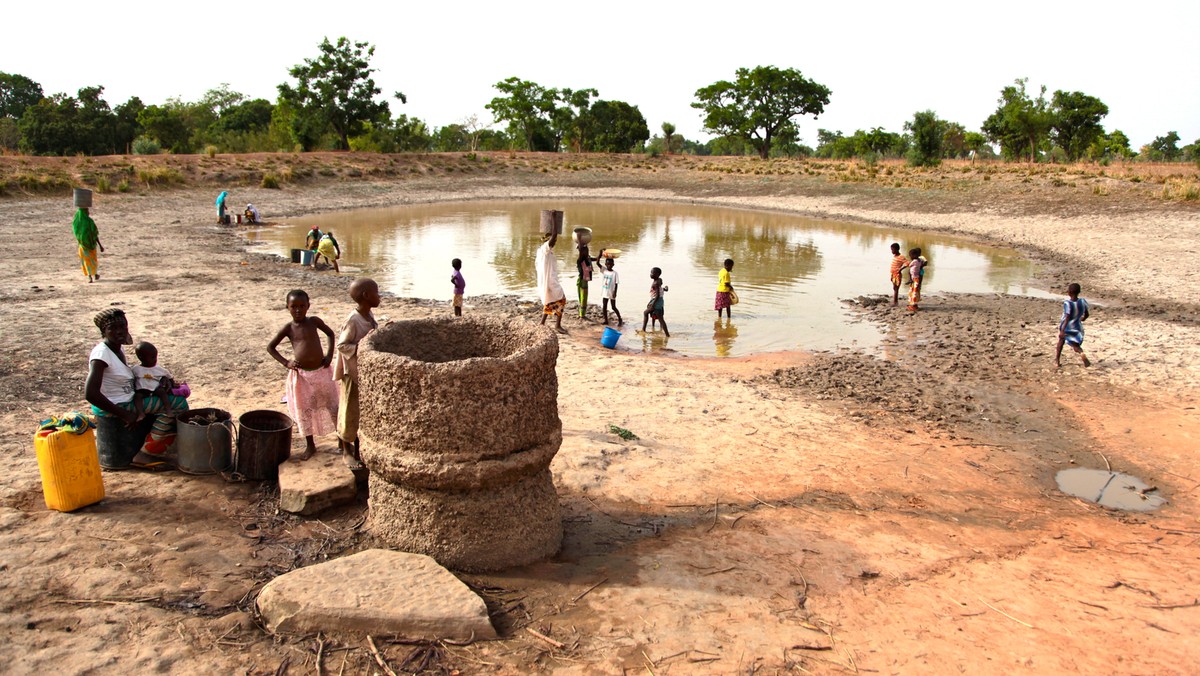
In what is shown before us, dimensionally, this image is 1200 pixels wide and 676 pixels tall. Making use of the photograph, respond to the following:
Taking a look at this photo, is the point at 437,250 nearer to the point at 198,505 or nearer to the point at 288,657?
the point at 198,505

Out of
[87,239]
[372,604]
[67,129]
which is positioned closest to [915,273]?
[372,604]

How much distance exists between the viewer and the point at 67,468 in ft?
15.1

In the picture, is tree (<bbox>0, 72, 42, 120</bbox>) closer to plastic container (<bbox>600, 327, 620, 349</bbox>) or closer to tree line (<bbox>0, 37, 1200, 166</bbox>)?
tree line (<bbox>0, 37, 1200, 166</bbox>)

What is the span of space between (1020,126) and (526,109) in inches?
1349

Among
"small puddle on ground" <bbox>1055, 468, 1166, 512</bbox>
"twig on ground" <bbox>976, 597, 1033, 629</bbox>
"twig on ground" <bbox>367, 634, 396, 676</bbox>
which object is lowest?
"small puddle on ground" <bbox>1055, 468, 1166, 512</bbox>

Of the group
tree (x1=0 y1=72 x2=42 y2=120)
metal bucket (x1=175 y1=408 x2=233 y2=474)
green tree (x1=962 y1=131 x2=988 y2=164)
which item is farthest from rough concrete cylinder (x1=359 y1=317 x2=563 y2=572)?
tree (x1=0 y1=72 x2=42 y2=120)

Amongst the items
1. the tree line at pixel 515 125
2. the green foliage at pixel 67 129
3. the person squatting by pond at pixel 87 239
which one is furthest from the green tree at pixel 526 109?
the person squatting by pond at pixel 87 239

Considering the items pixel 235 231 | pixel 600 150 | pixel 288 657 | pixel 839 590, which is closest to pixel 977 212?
pixel 235 231

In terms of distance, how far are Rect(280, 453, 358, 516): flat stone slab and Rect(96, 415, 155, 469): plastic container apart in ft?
3.87

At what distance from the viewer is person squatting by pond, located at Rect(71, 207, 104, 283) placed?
1216 centimetres

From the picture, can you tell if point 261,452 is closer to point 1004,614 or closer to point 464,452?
point 464,452

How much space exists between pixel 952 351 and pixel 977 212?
19837 millimetres

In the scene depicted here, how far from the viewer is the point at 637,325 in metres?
12.5

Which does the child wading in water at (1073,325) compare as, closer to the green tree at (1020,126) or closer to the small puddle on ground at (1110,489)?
the small puddle on ground at (1110,489)
